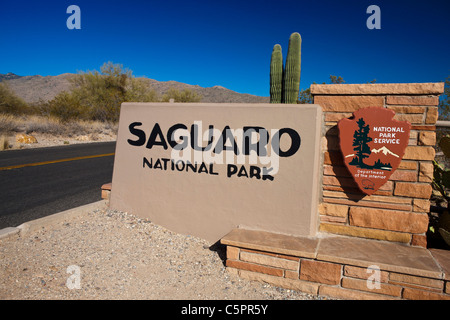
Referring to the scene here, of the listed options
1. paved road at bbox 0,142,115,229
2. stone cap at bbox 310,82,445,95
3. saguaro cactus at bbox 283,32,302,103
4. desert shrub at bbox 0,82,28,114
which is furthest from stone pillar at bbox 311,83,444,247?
desert shrub at bbox 0,82,28,114

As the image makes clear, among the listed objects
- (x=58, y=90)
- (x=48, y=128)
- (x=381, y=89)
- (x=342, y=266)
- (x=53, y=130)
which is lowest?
(x=342, y=266)

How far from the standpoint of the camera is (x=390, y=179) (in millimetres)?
2988

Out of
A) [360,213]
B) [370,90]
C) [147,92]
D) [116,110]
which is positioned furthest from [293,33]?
[147,92]

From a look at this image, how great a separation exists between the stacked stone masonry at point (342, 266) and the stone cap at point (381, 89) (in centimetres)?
155

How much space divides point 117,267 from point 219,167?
1516mm

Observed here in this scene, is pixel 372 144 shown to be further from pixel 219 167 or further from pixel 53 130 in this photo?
pixel 53 130

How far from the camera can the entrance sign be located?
123 inches

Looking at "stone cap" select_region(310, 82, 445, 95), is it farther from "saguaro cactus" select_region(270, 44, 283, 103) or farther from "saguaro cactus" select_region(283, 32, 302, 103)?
"saguaro cactus" select_region(270, 44, 283, 103)

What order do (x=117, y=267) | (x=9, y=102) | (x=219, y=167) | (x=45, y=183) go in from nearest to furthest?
(x=117, y=267)
(x=219, y=167)
(x=45, y=183)
(x=9, y=102)

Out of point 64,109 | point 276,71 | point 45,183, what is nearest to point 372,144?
point 45,183

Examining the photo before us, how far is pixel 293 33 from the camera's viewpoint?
9.05m

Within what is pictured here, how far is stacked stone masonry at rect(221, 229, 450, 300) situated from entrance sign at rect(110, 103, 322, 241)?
1.25ft
